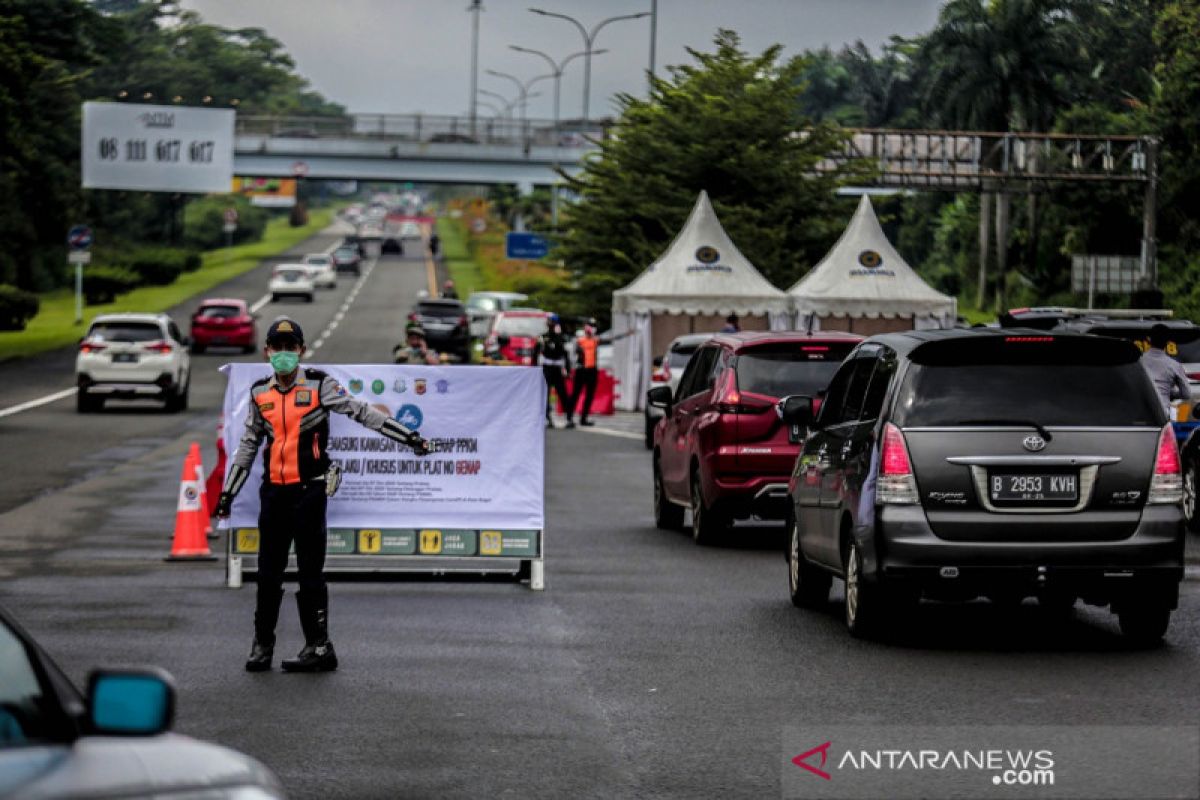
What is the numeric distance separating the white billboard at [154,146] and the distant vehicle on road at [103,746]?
263 ft

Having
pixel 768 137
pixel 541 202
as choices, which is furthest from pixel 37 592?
pixel 541 202

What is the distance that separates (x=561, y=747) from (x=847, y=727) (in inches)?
51.8

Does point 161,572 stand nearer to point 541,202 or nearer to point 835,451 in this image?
point 835,451

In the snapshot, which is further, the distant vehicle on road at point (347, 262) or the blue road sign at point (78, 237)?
the distant vehicle on road at point (347, 262)

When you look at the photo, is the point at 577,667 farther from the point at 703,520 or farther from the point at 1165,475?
the point at 703,520

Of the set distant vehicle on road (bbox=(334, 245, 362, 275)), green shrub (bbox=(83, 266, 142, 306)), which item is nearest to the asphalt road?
green shrub (bbox=(83, 266, 142, 306))

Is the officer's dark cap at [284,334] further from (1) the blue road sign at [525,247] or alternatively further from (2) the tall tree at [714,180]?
(1) the blue road sign at [525,247]

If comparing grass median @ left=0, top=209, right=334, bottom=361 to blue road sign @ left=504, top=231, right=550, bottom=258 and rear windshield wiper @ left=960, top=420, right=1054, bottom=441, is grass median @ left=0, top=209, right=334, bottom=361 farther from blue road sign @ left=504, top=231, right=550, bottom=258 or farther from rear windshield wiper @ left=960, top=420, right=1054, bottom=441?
rear windshield wiper @ left=960, top=420, right=1054, bottom=441

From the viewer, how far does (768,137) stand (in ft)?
189

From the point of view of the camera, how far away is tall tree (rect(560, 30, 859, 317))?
56531 millimetres

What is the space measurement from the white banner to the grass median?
44.5 m

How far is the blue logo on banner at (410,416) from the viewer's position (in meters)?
15.0

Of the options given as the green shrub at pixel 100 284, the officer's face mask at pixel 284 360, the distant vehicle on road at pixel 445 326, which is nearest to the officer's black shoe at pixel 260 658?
the officer's face mask at pixel 284 360

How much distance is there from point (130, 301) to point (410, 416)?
75864 millimetres
